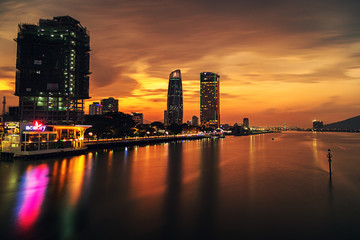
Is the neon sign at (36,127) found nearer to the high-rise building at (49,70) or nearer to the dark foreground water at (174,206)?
the dark foreground water at (174,206)

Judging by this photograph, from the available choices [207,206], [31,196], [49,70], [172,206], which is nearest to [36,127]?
[31,196]

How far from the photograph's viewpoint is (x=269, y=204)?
2433cm

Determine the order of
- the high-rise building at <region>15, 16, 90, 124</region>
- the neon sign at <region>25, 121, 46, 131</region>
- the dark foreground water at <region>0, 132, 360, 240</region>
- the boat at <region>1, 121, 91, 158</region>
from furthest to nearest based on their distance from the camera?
1. the high-rise building at <region>15, 16, 90, 124</region>
2. the boat at <region>1, 121, 91, 158</region>
3. the neon sign at <region>25, 121, 46, 131</region>
4. the dark foreground water at <region>0, 132, 360, 240</region>

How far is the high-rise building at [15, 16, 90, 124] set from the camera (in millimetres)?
129125

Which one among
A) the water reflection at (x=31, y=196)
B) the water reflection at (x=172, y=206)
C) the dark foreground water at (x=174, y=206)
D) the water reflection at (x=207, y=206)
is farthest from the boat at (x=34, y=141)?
the water reflection at (x=207, y=206)

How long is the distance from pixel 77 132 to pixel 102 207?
48.6 metres

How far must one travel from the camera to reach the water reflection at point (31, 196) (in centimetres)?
1917

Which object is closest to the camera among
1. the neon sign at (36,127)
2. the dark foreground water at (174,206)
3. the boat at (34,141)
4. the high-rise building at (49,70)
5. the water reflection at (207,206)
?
the dark foreground water at (174,206)

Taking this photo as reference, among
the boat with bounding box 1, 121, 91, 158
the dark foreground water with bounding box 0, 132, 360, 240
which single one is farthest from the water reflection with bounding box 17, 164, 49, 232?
the boat with bounding box 1, 121, 91, 158

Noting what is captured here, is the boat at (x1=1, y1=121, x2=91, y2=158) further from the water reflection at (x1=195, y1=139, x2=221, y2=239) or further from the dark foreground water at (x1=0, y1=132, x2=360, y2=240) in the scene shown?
the water reflection at (x1=195, y1=139, x2=221, y2=239)

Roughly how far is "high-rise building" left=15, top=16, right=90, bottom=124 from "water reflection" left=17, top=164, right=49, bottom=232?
3676 inches

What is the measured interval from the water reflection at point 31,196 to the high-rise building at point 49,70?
306ft

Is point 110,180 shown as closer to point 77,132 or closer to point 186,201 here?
point 186,201

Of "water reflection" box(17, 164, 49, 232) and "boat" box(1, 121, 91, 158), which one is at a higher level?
"boat" box(1, 121, 91, 158)
